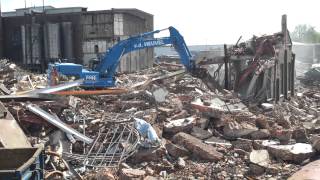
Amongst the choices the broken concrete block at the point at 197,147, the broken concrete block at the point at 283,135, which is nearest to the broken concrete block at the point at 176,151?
the broken concrete block at the point at 197,147

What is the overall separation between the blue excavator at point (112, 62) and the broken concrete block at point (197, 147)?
710 centimetres

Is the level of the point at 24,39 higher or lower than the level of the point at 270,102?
higher

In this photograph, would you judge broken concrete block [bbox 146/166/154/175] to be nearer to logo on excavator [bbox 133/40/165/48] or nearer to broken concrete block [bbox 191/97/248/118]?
broken concrete block [bbox 191/97/248/118]

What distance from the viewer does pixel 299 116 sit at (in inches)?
563

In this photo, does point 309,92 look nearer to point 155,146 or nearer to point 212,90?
point 212,90

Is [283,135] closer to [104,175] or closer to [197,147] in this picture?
[197,147]

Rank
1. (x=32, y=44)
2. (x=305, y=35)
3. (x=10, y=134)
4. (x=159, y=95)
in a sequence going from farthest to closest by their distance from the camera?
1. (x=305, y=35)
2. (x=32, y=44)
3. (x=159, y=95)
4. (x=10, y=134)

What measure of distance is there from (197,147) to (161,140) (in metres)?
0.80

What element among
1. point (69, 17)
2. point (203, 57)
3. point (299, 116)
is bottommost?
point (299, 116)

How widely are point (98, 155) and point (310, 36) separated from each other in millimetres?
86316

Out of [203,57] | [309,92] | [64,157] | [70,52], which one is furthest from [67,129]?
[70,52]

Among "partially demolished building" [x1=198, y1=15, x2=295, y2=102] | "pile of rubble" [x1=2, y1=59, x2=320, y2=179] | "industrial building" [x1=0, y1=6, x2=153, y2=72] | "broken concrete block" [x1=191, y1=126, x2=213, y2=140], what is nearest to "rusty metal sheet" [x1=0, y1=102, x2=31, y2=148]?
"pile of rubble" [x1=2, y1=59, x2=320, y2=179]

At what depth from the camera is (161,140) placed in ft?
32.0

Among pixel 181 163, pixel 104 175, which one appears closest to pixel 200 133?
pixel 181 163
